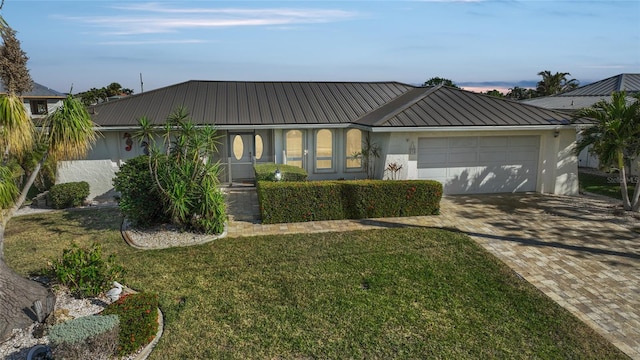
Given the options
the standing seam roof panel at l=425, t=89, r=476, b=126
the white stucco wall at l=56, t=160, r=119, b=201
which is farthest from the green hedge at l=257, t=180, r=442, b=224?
the white stucco wall at l=56, t=160, r=119, b=201

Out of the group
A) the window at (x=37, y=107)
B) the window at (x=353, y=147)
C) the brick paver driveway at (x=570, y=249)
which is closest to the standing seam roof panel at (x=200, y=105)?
the window at (x=353, y=147)

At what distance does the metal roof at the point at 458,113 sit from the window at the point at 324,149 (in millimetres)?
1596

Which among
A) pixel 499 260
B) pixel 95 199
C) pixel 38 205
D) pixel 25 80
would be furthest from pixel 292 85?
pixel 25 80

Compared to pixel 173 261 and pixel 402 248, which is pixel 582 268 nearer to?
pixel 402 248

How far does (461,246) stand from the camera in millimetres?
10047

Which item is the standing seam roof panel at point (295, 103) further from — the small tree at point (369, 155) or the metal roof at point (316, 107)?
the small tree at point (369, 155)

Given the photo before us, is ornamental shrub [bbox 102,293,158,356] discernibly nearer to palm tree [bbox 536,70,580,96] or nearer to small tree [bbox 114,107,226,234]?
small tree [bbox 114,107,226,234]

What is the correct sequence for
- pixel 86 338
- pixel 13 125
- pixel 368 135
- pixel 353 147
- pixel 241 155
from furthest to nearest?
pixel 353 147 < pixel 241 155 < pixel 368 135 < pixel 13 125 < pixel 86 338

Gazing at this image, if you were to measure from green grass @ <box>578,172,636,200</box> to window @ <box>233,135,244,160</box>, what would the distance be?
47.0ft

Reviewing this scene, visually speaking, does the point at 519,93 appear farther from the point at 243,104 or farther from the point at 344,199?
the point at 344,199

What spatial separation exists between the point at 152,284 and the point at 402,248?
5659 millimetres

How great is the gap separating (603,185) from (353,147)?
11.0m

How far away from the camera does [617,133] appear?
12352mm

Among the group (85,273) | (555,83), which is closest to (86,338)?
(85,273)
